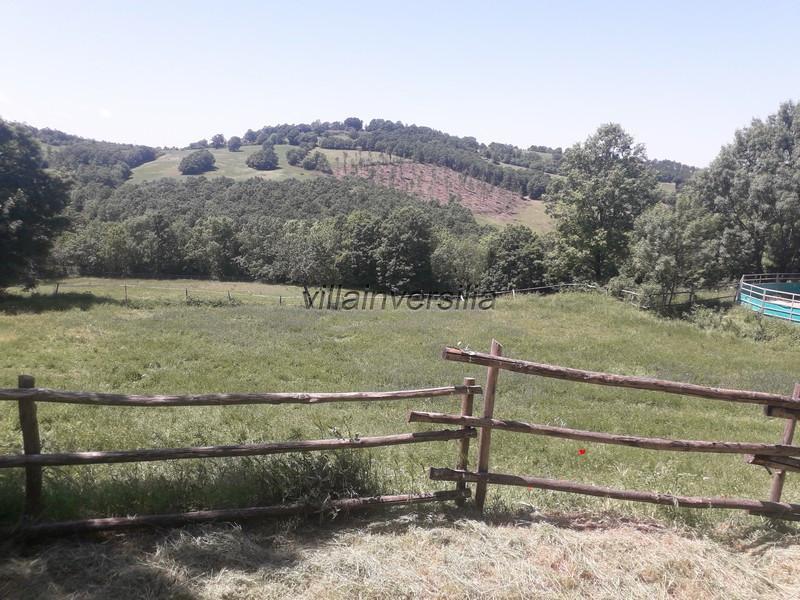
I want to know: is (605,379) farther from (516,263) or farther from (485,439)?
(516,263)

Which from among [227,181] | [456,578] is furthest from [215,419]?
[227,181]

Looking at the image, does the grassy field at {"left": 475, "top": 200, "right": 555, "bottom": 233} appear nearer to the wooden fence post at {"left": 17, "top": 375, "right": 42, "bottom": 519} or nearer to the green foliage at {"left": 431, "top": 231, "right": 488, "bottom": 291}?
the green foliage at {"left": 431, "top": 231, "right": 488, "bottom": 291}

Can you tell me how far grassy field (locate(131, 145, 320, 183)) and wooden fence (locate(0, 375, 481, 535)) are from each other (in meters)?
152

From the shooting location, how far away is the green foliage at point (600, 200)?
43406mm

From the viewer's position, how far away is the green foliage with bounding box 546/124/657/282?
43.4 metres

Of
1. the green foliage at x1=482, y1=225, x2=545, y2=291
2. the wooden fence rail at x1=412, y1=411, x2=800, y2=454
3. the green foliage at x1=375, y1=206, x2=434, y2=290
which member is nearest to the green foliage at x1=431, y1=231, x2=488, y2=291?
the green foliage at x1=375, y1=206, x2=434, y2=290

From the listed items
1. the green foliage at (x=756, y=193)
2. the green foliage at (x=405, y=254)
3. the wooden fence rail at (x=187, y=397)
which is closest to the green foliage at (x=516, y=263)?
the green foliage at (x=405, y=254)

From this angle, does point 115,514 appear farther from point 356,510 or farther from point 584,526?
point 584,526

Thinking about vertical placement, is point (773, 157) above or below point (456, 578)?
above

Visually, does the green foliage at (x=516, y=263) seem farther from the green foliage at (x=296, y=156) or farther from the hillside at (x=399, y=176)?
the green foliage at (x=296, y=156)

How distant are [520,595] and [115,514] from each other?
3.88 meters

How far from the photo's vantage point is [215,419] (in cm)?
1001

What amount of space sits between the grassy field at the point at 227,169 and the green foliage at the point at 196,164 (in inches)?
82.5

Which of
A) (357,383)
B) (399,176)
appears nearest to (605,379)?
(357,383)
